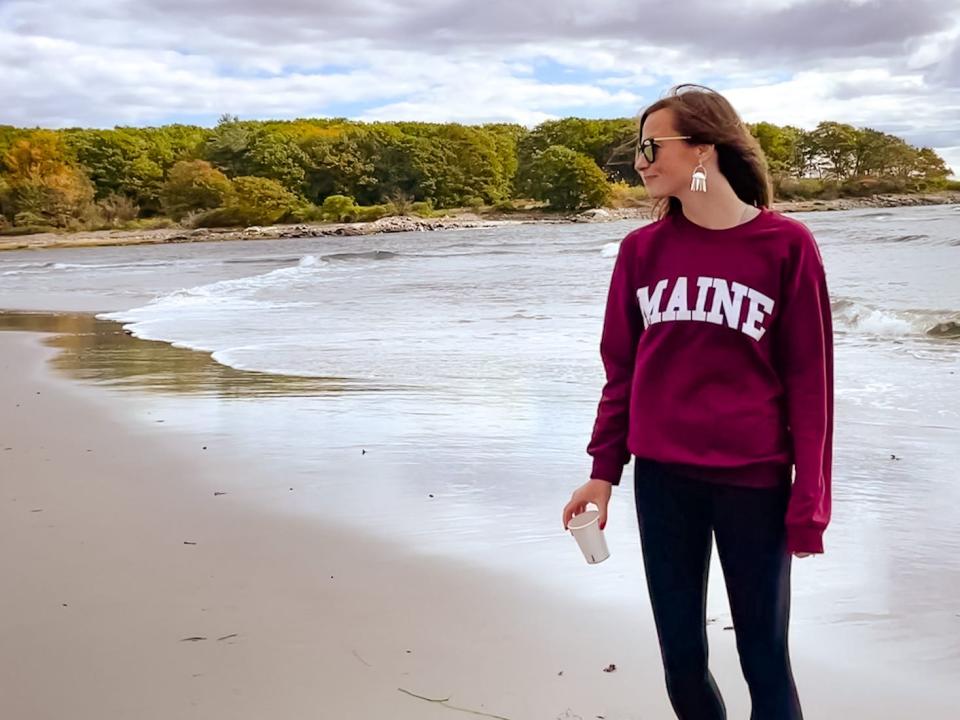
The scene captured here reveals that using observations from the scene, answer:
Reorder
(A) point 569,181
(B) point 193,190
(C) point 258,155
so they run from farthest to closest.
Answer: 1. (C) point 258,155
2. (A) point 569,181
3. (B) point 193,190

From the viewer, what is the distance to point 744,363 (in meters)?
2.00

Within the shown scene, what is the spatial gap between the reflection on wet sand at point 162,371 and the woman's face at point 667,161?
5.55m

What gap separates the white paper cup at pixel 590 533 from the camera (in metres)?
2.21

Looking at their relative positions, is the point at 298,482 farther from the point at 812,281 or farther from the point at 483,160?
the point at 483,160

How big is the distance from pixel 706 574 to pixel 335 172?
322 ft

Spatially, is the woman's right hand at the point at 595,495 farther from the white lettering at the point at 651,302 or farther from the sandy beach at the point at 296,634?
the sandy beach at the point at 296,634

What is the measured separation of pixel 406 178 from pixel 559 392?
9346cm

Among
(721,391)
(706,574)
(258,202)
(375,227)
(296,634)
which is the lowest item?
(375,227)

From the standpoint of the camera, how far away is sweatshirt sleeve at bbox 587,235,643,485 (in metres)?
2.17

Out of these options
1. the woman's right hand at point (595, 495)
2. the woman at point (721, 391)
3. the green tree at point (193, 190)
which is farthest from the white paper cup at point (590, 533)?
the green tree at point (193, 190)

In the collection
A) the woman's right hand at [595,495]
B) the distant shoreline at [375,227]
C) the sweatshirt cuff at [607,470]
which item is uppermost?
the sweatshirt cuff at [607,470]

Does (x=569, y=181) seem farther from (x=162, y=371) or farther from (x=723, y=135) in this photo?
(x=723, y=135)

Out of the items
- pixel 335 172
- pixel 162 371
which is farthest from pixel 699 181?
pixel 335 172

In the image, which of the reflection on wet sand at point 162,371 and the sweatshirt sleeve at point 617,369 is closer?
the sweatshirt sleeve at point 617,369
